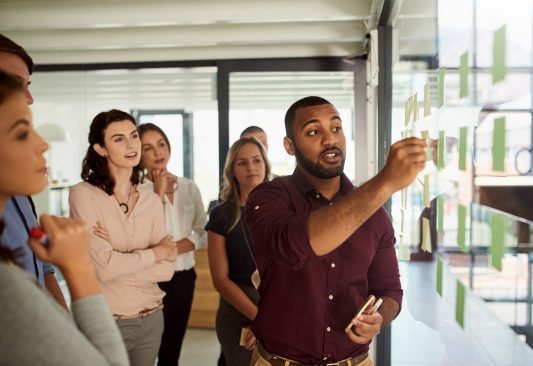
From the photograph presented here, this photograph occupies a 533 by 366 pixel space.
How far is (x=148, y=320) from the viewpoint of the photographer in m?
2.31

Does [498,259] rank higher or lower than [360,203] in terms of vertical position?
lower

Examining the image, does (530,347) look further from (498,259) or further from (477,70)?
(477,70)

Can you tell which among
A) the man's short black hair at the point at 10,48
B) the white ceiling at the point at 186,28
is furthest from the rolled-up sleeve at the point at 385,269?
the white ceiling at the point at 186,28

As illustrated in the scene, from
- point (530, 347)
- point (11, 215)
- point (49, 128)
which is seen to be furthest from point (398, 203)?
point (49, 128)

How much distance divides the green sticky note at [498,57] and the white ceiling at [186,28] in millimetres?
2266

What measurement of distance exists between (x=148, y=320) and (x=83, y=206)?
59 cm

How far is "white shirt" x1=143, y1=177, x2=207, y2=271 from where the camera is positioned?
327cm

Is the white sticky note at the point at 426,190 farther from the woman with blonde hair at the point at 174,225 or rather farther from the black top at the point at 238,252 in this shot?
the woman with blonde hair at the point at 174,225

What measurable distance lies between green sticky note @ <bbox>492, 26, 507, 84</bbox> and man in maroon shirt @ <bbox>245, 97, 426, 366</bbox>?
0.55 meters

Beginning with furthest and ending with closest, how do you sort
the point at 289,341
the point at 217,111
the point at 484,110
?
the point at 217,111
the point at 289,341
the point at 484,110

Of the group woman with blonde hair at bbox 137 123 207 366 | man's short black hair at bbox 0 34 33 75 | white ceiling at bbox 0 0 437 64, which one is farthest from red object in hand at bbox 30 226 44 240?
white ceiling at bbox 0 0 437 64

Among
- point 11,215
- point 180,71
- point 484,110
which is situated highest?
point 180,71

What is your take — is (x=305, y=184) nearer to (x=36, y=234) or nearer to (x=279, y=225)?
(x=279, y=225)

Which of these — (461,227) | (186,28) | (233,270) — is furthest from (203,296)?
(461,227)
